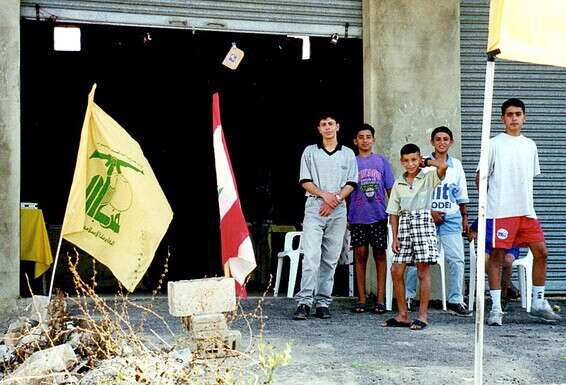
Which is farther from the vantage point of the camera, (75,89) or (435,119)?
(75,89)

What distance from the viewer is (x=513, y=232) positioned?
8023 millimetres

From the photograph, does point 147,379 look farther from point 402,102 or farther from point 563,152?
point 563,152

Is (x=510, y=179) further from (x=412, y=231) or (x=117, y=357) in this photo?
(x=117, y=357)

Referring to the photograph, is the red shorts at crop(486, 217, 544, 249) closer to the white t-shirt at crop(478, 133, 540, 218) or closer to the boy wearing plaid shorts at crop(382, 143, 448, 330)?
the white t-shirt at crop(478, 133, 540, 218)

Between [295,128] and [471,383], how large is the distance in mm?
8853

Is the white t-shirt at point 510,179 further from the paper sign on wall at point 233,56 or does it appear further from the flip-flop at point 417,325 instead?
the paper sign on wall at point 233,56

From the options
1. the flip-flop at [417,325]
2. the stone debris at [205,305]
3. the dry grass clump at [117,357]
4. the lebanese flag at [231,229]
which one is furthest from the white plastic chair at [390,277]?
the stone debris at [205,305]

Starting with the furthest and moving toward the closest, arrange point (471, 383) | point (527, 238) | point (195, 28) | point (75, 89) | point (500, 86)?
1. point (75, 89)
2. point (500, 86)
3. point (195, 28)
4. point (527, 238)
5. point (471, 383)

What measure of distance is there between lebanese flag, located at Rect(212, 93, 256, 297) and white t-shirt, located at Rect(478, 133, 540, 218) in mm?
2321

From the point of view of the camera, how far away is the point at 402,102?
980cm

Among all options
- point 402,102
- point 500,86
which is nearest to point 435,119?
point 402,102

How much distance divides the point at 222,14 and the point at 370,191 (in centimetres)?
258

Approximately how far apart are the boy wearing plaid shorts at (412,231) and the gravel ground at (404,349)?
243mm

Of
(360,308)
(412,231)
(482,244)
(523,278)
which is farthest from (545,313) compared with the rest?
(482,244)
